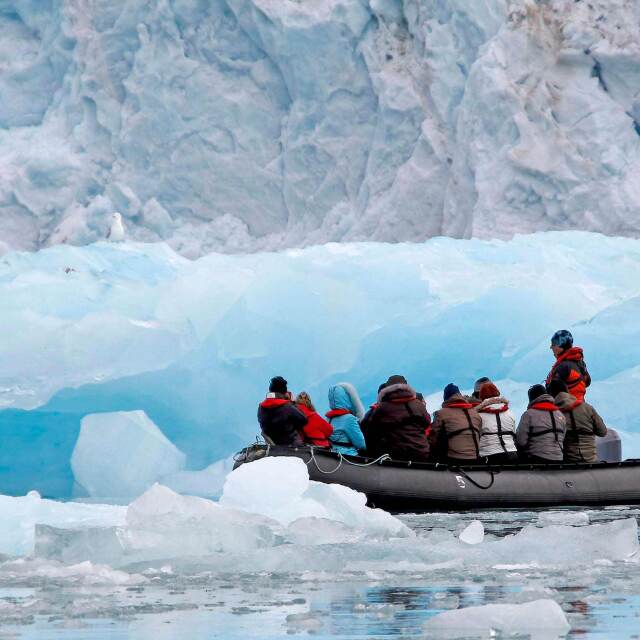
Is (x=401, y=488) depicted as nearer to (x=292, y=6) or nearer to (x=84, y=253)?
(x=84, y=253)

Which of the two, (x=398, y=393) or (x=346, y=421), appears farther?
(x=346, y=421)

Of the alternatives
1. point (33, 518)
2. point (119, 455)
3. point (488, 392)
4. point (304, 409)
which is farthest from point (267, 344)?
point (33, 518)

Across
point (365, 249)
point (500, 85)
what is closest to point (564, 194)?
point (500, 85)

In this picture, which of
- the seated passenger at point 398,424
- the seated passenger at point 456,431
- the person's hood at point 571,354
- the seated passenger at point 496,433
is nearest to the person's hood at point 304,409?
the seated passenger at point 398,424

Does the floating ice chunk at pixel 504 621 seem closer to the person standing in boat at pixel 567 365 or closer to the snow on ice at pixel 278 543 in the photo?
the snow on ice at pixel 278 543

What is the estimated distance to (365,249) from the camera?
12.9m

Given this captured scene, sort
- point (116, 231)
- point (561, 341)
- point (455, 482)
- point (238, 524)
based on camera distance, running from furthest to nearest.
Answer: point (116, 231) → point (561, 341) → point (455, 482) → point (238, 524)

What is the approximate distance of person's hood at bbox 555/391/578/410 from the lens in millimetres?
8234

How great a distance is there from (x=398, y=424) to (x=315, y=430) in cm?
56

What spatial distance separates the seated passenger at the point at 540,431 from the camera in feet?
26.4

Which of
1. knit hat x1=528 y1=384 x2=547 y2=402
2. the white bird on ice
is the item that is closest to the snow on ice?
knit hat x1=528 y1=384 x2=547 y2=402

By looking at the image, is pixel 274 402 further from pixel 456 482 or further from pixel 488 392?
pixel 488 392

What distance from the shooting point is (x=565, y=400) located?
27.1 feet

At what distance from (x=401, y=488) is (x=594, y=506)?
142 cm
